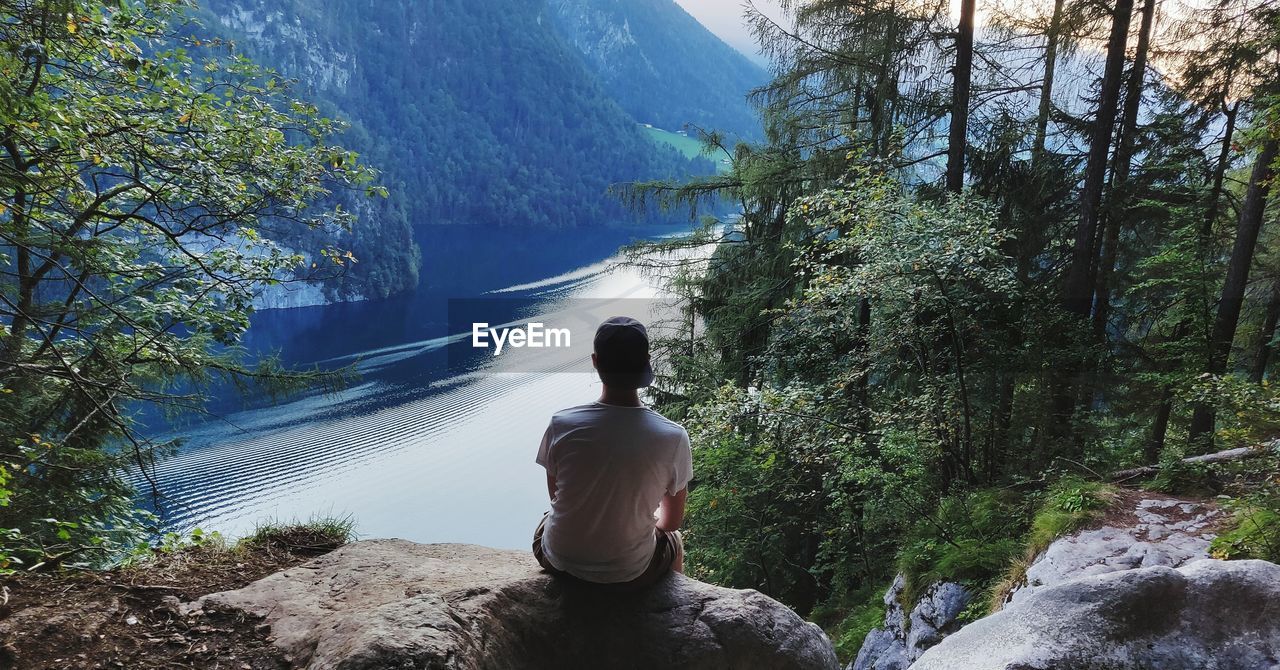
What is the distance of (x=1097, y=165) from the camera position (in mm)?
6352

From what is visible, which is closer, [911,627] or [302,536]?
[302,536]

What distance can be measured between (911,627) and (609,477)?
3866 millimetres

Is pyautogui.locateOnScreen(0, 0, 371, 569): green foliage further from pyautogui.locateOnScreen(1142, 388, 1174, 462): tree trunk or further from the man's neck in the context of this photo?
pyautogui.locateOnScreen(1142, 388, 1174, 462): tree trunk

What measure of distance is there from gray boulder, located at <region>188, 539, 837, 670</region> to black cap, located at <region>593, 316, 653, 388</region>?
851mm

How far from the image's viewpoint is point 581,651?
2.16 m

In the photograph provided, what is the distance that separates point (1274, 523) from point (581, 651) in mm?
3492

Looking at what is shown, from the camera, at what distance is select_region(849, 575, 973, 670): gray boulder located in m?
4.34

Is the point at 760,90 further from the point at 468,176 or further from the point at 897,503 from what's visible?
the point at 468,176

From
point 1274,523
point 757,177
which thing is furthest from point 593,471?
point 757,177

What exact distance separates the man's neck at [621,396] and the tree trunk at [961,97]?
6540mm

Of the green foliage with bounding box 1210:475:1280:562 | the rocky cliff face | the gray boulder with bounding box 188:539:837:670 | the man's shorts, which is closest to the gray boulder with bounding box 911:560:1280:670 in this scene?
the rocky cliff face

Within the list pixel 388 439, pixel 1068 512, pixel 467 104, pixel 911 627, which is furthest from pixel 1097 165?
pixel 467 104

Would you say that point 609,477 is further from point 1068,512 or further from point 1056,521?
point 1068,512

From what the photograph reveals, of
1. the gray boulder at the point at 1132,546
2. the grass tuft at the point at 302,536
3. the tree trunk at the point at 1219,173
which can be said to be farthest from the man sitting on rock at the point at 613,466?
the tree trunk at the point at 1219,173
